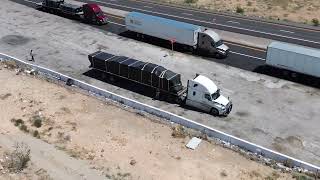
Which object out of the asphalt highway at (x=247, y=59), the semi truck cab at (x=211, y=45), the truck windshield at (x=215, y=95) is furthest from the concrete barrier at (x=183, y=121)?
the semi truck cab at (x=211, y=45)

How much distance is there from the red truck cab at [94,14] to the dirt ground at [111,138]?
1735 cm

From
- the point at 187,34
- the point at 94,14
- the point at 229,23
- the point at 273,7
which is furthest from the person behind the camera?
the point at 273,7

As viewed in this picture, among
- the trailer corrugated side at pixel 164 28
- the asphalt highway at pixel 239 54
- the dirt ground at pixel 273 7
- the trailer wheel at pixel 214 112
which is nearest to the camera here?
the trailer wheel at pixel 214 112

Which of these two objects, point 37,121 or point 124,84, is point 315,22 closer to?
point 124,84

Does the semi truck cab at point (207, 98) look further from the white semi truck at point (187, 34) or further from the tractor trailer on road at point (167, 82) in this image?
the white semi truck at point (187, 34)

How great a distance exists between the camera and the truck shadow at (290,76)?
41.2m

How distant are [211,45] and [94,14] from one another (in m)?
16.6

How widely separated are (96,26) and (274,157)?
3191 cm

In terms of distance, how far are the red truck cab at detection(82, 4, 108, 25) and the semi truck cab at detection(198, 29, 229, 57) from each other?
14445 millimetres

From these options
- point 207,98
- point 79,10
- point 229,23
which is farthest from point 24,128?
point 229,23

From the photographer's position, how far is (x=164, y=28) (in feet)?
158

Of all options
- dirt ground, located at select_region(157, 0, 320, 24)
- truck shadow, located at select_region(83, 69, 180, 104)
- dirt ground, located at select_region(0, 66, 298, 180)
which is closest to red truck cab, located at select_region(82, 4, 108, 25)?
truck shadow, located at select_region(83, 69, 180, 104)

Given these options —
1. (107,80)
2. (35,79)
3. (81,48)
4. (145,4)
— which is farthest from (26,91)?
(145,4)

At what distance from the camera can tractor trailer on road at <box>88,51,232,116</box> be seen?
35844mm
